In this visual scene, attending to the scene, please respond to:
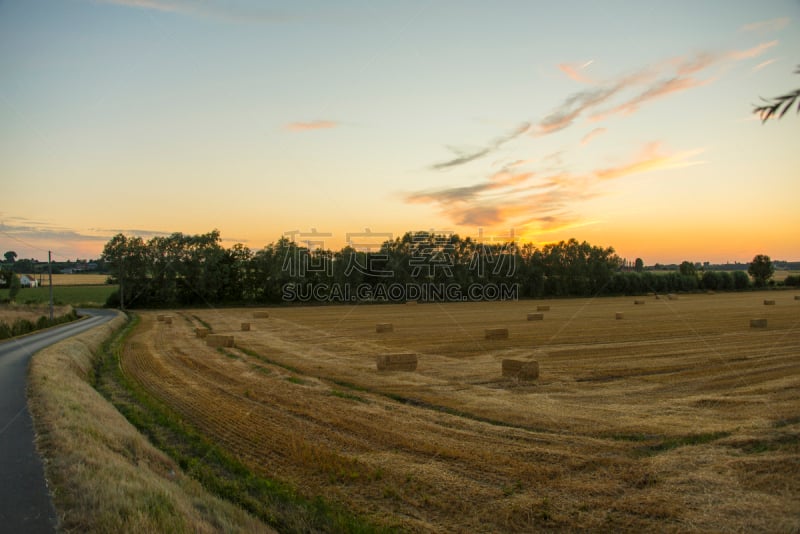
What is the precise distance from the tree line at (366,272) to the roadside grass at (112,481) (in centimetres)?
7058

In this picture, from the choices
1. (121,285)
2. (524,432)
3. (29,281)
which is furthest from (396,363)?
(29,281)

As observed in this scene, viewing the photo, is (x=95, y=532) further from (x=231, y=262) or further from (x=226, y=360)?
(x=231, y=262)

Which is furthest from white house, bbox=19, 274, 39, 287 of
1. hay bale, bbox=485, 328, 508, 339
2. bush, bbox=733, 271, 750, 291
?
bush, bbox=733, 271, 750, 291

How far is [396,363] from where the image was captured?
19.1 m

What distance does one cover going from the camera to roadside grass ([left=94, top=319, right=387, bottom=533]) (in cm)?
685

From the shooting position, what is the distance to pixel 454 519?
22.5 ft

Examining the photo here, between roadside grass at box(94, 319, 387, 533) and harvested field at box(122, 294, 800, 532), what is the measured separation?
0.30 m

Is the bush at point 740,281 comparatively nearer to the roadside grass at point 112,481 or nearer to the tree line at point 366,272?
the tree line at point 366,272

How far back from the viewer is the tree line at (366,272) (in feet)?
263

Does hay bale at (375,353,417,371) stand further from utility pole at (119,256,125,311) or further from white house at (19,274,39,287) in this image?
white house at (19,274,39,287)

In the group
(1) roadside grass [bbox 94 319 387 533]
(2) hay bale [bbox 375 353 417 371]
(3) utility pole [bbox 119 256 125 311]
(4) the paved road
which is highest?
(3) utility pole [bbox 119 256 125 311]

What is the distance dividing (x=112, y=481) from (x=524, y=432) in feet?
23.5

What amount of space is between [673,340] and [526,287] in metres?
75.5

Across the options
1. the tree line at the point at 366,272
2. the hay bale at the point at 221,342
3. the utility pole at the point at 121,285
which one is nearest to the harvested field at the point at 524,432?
the hay bale at the point at 221,342
